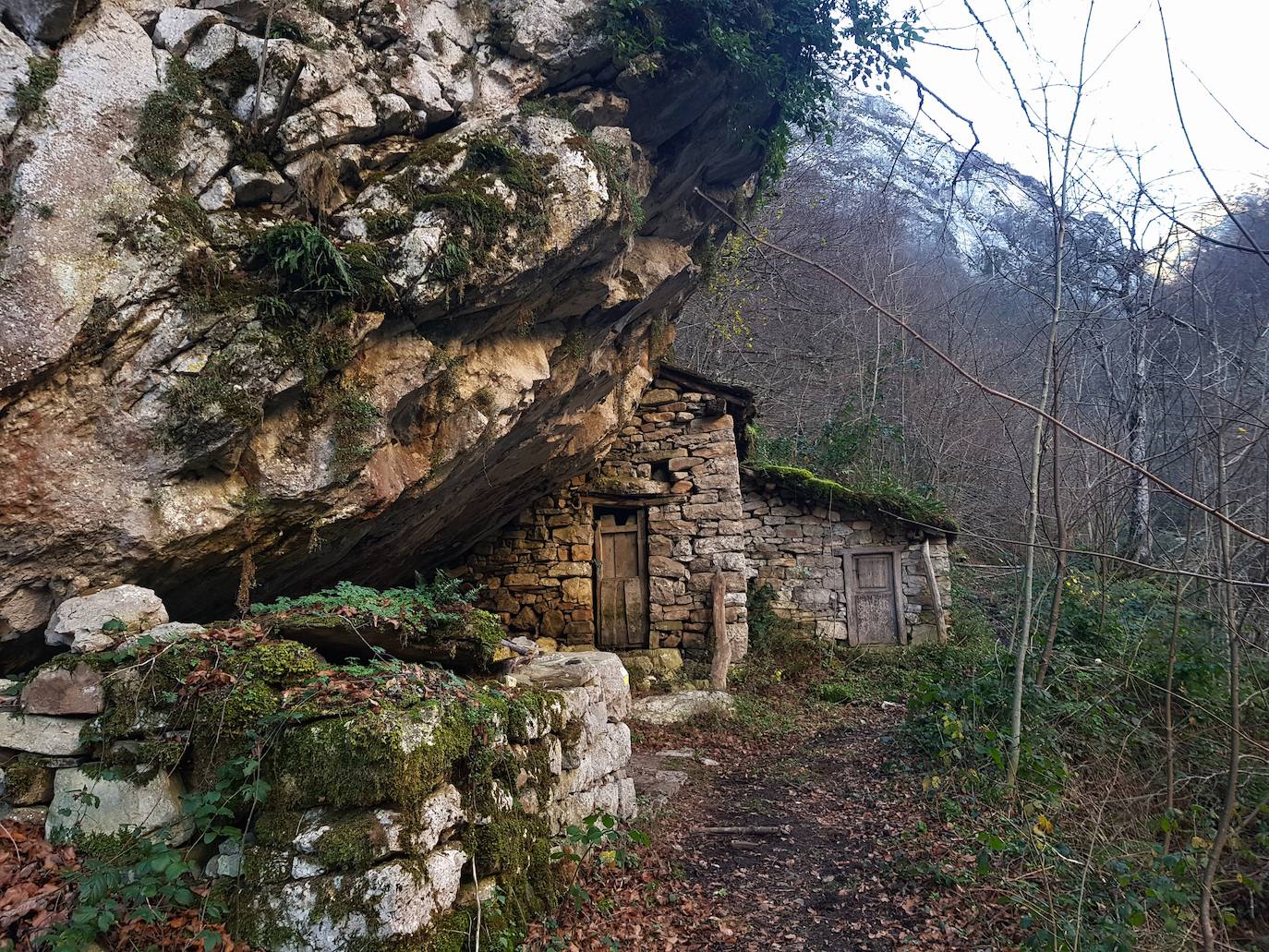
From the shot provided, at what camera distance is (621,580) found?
9.48 metres

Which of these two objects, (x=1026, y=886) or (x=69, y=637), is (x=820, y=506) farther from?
(x=69, y=637)

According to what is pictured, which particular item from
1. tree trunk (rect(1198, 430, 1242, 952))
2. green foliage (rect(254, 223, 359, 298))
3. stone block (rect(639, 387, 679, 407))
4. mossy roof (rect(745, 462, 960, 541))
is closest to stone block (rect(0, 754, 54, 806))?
green foliage (rect(254, 223, 359, 298))

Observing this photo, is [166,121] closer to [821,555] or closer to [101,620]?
[101,620]

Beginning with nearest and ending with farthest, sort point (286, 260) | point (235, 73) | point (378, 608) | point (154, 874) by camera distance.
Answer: point (154, 874) → point (378, 608) → point (286, 260) → point (235, 73)

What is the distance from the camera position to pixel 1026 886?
12.2 feet

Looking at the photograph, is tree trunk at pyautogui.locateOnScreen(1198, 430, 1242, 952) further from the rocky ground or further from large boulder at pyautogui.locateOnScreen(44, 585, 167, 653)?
large boulder at pyautogui.locateOnScreen(44, 585, 167, 653)

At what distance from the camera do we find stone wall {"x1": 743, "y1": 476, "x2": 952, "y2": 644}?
10594mm

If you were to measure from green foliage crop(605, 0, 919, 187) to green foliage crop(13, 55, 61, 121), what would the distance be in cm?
380

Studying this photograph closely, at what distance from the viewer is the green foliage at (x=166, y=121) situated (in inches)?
166

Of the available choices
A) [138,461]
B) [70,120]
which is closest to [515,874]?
[138,461]

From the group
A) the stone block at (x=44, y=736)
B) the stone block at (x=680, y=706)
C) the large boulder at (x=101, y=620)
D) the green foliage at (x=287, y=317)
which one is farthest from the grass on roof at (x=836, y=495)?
the stone block at (x=44, y=736)

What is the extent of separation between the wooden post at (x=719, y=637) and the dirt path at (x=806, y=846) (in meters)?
1.73

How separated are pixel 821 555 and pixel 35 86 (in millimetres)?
9564

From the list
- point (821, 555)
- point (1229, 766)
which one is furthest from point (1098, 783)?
point (821, 555)
